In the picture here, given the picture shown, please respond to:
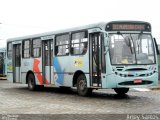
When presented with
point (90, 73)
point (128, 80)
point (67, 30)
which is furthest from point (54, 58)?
point (128, 80)

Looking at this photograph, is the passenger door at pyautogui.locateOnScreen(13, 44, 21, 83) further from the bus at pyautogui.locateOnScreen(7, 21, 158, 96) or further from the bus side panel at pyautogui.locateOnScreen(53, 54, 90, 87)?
the bus side panel at pyautogui.locateOnScreen(53, 54, 90, 87)

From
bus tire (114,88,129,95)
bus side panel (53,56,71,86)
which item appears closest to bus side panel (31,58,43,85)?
bus side panel (53,56,71,86)

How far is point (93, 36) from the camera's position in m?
18.3

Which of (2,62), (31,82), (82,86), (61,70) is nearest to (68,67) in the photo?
(61,70)

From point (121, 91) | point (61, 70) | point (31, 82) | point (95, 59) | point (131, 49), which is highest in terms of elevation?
point (131, 49)

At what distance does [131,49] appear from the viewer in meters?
17.4

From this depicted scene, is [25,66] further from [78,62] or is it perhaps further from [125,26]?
[125,26]

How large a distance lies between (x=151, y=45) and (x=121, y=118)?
6844mm

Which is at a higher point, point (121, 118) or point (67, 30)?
point (67, 30)

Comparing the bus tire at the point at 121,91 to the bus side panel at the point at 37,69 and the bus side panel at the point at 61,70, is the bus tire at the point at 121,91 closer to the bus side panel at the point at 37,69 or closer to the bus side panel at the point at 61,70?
the bus side panel at the point at 61,70

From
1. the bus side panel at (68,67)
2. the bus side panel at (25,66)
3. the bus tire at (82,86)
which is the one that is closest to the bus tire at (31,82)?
the bus side panel at (25,66)

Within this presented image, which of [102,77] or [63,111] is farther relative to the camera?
[102,77]

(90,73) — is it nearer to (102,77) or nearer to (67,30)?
(102,77)

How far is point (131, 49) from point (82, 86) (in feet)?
9.35
